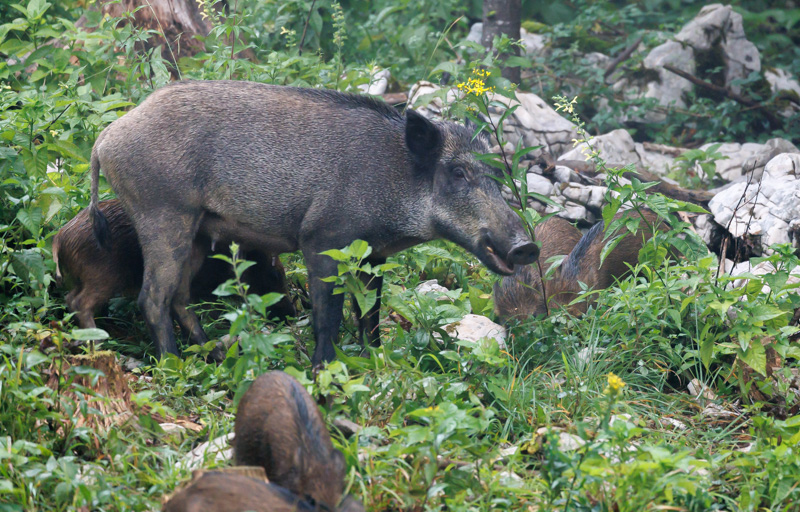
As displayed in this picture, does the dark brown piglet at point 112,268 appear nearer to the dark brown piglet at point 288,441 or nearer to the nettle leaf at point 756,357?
the dark brown piglet at point 288,441

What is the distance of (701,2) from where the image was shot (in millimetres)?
9977

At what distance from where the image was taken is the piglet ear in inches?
172

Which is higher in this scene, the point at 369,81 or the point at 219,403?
the point at 369,81

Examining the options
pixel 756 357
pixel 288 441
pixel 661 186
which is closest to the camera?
pixel 288 441

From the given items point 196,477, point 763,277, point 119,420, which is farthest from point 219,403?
point 763,277

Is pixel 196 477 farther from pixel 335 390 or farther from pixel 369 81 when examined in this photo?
pixel 369 81

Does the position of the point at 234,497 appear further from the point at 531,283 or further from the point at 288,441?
the point at 531,283

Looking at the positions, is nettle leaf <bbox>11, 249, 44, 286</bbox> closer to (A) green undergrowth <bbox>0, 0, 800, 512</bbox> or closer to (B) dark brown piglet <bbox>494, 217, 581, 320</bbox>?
(A) green undergrowth <bbox>0, 0, 800, 512</bbox>

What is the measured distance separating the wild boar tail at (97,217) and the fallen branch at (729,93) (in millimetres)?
6088

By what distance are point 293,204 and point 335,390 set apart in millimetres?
1359

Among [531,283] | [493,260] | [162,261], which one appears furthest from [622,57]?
[162,261]

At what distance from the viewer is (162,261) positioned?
4324 millimetres

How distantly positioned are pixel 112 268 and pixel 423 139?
1.81 m

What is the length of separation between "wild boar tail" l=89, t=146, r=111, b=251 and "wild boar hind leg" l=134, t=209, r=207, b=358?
0.23 meters
